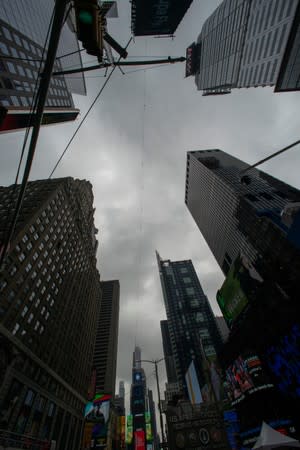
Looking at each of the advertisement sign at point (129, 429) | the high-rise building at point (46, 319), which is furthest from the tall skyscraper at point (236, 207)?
the advertisement sign at point (129, 429)

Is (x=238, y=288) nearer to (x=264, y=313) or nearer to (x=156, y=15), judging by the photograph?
(x=264, y=313)

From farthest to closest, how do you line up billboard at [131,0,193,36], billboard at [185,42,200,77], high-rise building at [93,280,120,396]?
high-rise building at [93,280,120,396] → billboard at [185,42,200,77] → billboard at [131,0,193,36]

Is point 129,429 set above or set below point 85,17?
below

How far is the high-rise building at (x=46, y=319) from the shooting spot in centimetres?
3325

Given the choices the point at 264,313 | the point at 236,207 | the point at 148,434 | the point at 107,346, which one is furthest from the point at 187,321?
the point at 264,313

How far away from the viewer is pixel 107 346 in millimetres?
119312

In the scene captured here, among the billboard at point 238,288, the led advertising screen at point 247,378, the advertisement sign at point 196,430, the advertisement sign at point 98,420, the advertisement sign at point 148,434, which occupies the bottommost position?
the advertisement sign at point 148,434

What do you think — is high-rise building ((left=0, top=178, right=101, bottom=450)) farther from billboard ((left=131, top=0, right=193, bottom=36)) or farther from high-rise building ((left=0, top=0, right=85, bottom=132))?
billboard ((left=131, top=0, right=193, bottom=36))

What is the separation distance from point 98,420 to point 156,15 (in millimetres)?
95936

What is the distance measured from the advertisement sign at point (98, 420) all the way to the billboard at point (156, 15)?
9169 centimetres

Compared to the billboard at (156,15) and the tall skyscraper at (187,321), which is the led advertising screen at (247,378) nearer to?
the billboard at (156,15)

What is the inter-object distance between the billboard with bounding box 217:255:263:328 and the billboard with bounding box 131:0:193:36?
53.4m

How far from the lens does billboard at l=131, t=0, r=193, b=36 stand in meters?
44.0

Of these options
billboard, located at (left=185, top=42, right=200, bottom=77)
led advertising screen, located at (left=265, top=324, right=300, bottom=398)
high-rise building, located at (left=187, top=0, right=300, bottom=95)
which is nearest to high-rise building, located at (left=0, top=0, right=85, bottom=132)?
high-rise building, located at (left=187, top=0, right=300, bottom=95)
